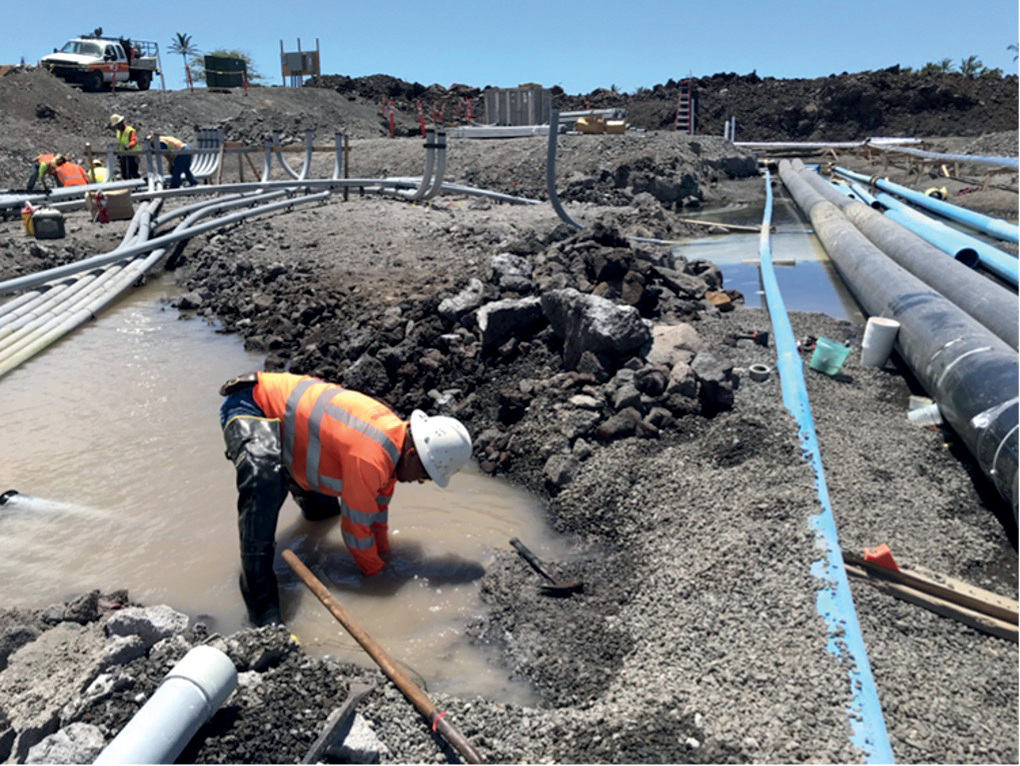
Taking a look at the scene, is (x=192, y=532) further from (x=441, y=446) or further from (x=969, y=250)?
(x=969, y=250)

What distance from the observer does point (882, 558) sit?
3965mm

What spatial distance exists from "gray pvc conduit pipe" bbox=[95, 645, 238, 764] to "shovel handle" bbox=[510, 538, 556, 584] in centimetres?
196

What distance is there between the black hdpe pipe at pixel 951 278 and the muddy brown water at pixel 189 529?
478cm

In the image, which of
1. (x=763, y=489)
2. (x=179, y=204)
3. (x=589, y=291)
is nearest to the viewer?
(x=763, y=489)

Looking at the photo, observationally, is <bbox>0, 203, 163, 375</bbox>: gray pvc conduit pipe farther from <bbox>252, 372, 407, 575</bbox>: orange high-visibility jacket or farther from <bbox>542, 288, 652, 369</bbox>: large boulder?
<bbox>542, 288, 652, 369</bbox>: large boulder

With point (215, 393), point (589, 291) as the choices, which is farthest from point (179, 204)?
point (589, 291)

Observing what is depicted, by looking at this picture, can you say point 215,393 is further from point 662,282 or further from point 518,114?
point 518,114

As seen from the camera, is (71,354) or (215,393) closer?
(215,393)

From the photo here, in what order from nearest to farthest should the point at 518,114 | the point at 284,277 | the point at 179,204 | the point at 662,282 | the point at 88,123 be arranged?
the point at 662,282
the point at 284,277
the point at 179,204
the point at 518,114
the point at 88,123

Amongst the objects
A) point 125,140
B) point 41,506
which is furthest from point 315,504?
point 125,140

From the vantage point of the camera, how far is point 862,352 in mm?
7207

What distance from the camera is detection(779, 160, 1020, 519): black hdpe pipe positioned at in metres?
4.71

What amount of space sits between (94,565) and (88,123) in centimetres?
2805

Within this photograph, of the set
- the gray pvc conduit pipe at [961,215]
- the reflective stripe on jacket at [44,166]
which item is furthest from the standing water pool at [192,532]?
the gray pvc conduit pipe at [961,215]
